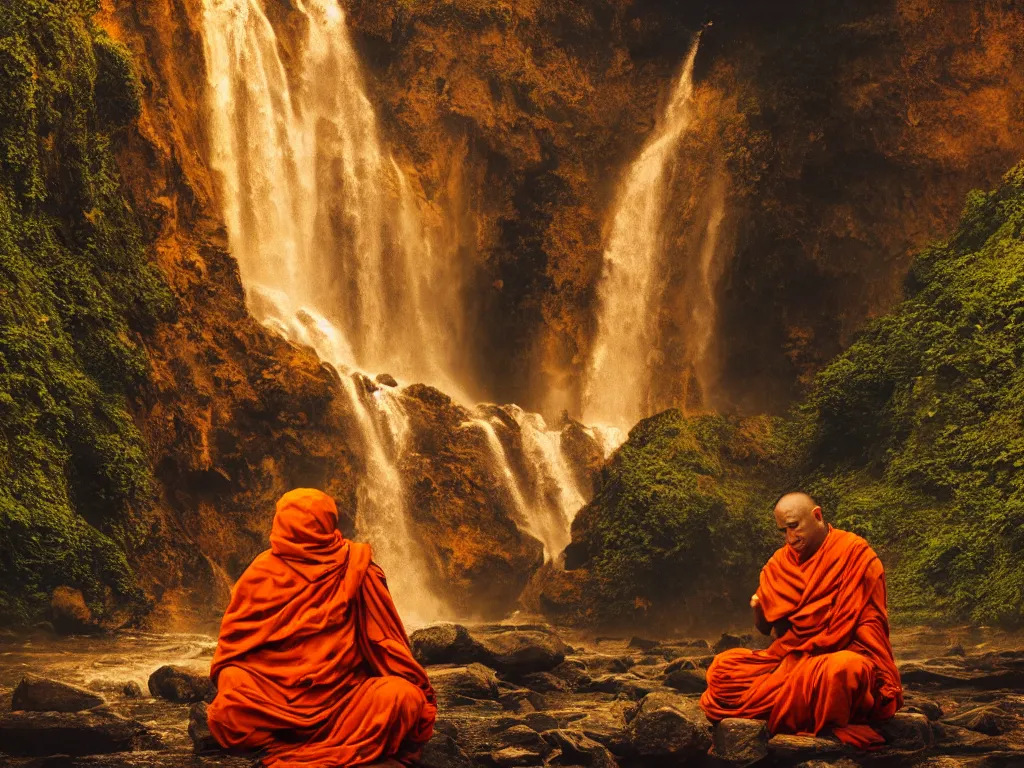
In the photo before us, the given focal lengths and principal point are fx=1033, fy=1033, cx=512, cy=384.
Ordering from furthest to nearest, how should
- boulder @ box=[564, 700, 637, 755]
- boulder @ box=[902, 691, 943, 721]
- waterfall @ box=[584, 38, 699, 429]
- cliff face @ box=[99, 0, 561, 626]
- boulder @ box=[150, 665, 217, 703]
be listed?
waterfall @ box=[584, 38, 699, 429]
cliff face @ box=[99, 0, 561, 626]
boulder @ box=[150, 665, 217, 703]
boulder @ box=[902, 691, 943, 721]
boulder @ box=[564, 700, 637, 755]

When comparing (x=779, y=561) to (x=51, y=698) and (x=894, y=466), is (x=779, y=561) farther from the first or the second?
(x=894, y=466)

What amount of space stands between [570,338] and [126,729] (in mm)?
21220

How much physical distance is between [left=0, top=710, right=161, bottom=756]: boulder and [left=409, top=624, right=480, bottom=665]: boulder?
12.5ft

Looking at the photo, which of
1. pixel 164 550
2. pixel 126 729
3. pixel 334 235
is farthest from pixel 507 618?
pixel 126 729

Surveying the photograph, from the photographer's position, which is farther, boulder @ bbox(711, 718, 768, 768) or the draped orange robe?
boulder @ bbox(711, 718, 768, 768)

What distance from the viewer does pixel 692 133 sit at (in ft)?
91.7

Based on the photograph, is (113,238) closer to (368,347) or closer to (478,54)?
(368,347)

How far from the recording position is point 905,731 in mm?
6781

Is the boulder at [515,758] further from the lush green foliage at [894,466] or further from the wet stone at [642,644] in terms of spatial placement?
the lush green foliage at [894,466]

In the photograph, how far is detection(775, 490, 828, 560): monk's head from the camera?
22.4 ft

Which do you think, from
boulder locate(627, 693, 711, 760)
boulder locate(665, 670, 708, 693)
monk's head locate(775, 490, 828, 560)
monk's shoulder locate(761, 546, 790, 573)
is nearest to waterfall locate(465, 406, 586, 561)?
boulder locate(665, 670, 708, 693)

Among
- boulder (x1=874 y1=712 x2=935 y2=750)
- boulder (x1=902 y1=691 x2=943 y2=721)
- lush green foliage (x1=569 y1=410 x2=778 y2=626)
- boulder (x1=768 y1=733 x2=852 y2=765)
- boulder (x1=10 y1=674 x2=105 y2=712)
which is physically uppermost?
lush green foliage (x1=569 y1=410 x2=778 y2=626)

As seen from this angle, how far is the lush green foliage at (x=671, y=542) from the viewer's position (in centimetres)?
1998

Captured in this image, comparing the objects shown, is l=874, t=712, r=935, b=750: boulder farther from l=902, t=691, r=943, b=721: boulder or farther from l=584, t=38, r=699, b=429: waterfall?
l=584, t=38, r=699, b=429: waterfall
